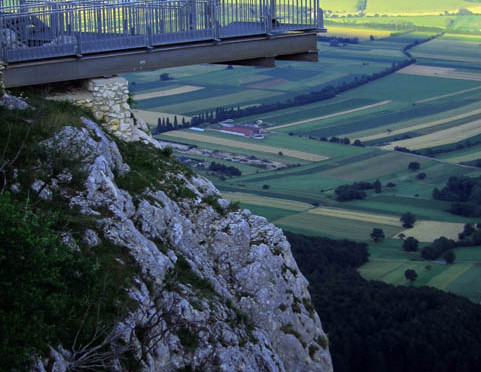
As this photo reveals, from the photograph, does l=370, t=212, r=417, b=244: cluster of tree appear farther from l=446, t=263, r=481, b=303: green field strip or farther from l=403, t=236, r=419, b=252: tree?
l=446, t=263, r=481, b=303: green field strip

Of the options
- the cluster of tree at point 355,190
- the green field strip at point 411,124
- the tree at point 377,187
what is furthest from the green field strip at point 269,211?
the green field strip at point 411,124

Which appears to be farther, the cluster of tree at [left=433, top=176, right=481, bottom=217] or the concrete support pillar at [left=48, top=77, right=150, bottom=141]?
the cluster of tree at [left=433, top=176, right=481, bottom=217]

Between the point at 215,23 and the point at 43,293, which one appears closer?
the point at 43,293

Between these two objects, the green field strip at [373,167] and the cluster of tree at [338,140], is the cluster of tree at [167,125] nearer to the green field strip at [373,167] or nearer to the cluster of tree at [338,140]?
the cluster of tree at [338,140]

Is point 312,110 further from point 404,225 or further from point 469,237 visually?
point 469,237

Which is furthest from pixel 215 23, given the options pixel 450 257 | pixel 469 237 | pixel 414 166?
pixel 414 166

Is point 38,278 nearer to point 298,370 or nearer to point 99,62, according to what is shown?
point 298,370

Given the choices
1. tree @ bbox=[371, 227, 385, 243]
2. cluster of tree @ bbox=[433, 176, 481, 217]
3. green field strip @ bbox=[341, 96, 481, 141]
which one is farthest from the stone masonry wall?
green field strip @ bbox=[341, 96, 481, 141]
